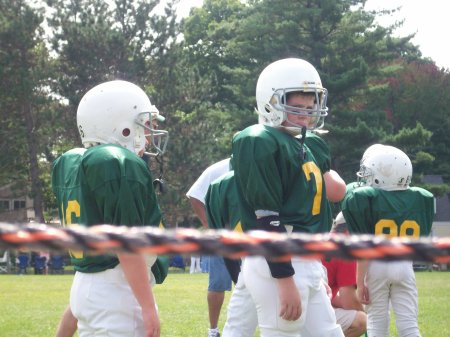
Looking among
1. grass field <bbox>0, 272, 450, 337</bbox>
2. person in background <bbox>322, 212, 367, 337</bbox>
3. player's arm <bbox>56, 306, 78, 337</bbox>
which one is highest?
player's arm <bbox>56, 306, 78, 337</bbox>

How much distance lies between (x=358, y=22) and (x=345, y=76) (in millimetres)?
3680

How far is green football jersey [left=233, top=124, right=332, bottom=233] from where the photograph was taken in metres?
4.29

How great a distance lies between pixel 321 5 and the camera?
4388 centimetres

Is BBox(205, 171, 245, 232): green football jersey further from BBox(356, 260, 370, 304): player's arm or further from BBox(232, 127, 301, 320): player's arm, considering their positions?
BBox(356, 260, 370, 304): player's arm

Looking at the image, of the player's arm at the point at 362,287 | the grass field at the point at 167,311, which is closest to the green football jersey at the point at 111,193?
the player's arm at the point at 362,287

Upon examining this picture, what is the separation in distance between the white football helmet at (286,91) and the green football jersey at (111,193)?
0.82 metres

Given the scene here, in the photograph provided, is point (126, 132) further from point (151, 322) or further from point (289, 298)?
point (289, 298)

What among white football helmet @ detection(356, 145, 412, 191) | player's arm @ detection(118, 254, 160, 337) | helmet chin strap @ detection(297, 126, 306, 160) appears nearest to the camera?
player's arm @ detection(118, 254, 160, 337)

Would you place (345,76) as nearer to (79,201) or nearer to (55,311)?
(55,311)

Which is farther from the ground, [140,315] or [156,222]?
[156,222]

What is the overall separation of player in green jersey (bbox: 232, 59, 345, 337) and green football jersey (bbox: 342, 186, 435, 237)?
2.28 m

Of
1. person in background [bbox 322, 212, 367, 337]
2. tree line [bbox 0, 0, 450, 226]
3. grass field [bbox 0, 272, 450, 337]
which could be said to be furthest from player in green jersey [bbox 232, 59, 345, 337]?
tree line [bbox 0, 0, 450, 226]

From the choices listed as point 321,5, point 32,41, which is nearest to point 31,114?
point 32,41

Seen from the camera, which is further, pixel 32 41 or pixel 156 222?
pixel 32 41
